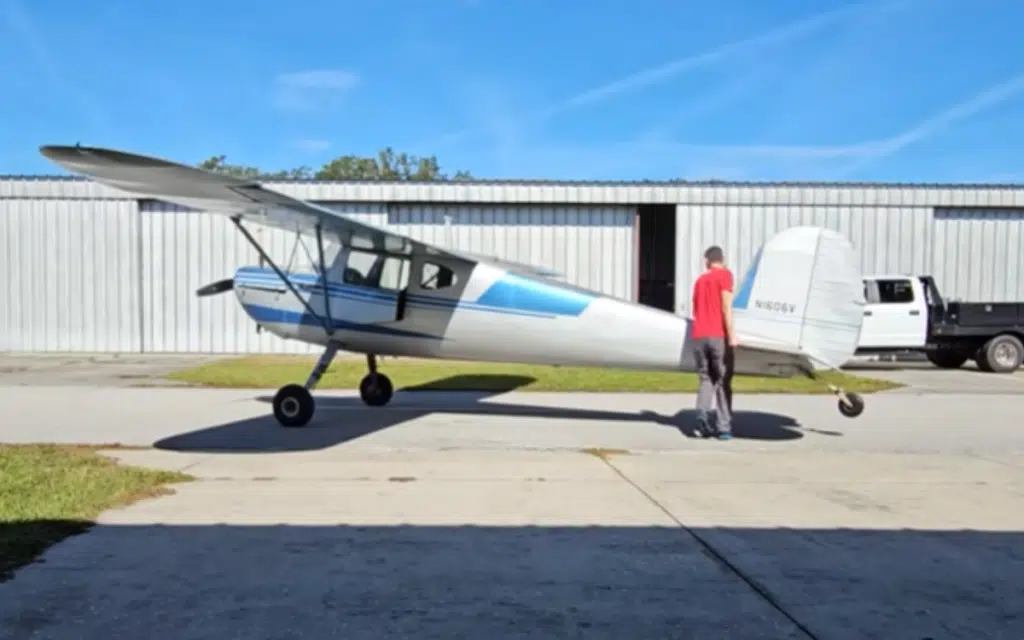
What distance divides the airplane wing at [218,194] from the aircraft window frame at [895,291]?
1274cm

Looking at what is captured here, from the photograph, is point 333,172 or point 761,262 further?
point 333,172

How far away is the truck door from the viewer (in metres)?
20.2

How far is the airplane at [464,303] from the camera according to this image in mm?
8969

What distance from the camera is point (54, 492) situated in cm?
605

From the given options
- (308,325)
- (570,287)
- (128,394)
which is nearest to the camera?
(570,287)

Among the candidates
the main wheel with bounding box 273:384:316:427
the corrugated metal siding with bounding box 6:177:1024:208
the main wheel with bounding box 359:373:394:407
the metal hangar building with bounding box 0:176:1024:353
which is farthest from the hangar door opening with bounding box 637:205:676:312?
the main wheel with bounding box 273:384:316:427

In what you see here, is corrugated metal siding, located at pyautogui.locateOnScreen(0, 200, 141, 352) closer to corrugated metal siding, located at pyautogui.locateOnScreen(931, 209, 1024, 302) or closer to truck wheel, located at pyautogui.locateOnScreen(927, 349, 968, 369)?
truck wheel, located at pyautogui.locateOnScreen(927, 349, 968, 369)

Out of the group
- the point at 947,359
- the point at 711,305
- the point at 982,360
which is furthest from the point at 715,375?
the point at 947,359

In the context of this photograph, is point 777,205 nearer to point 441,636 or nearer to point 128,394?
point 128,394

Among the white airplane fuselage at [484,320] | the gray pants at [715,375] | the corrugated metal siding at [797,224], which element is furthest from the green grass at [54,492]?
the corrugated metal siding at [797,224]

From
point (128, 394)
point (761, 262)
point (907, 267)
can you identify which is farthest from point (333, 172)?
point (761, 262)

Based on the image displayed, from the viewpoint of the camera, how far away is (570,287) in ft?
33.8

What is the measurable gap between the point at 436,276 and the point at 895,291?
1394 centimetres

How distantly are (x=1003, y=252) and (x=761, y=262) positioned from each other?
19864 mm
